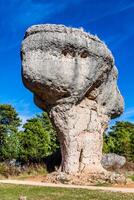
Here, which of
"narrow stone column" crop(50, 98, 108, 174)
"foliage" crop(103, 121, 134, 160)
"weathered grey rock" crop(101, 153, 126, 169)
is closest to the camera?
"narrow stone column" crop(50, 98, 108, 174)

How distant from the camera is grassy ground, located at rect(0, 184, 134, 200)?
12.6m

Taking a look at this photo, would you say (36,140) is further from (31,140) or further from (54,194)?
(54,194)

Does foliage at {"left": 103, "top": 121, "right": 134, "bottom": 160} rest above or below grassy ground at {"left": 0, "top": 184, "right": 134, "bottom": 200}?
above

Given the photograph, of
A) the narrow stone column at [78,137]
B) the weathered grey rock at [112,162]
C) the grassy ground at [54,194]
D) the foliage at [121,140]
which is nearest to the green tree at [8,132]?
the foliage at [121,140]

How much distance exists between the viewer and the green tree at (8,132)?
1684 inches

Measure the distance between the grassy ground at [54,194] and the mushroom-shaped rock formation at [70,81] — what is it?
3578 millimetres

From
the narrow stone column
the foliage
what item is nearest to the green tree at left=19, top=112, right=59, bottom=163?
the foliage

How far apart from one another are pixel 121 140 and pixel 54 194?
114 ft

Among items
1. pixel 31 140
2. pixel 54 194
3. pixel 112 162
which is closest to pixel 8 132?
pixel 31 140

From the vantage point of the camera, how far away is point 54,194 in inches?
521

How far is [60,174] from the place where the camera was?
17281mm

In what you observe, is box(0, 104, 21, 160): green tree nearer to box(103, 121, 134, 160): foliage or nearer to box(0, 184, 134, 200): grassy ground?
box(103, 121, 134, 160): foliage

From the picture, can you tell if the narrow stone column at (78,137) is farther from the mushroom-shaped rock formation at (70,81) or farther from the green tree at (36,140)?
the green tree at (36,140)

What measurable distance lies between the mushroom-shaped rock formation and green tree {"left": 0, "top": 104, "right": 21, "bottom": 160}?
950 inches
